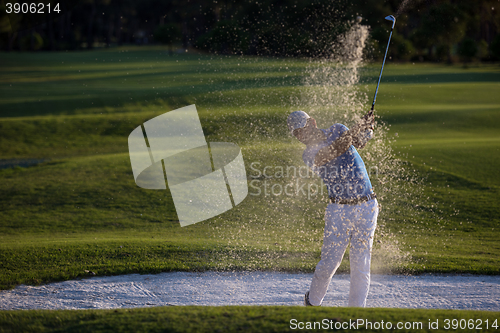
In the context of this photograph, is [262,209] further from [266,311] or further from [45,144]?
[45,144]

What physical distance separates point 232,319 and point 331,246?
1.19m

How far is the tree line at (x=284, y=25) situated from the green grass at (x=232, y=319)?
422 cm

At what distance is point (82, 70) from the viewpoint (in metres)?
40.1

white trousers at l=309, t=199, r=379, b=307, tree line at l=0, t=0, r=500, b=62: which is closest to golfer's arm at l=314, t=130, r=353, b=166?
white trousers at l=309, t=199, r=379, b=307

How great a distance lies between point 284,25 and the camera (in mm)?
31078

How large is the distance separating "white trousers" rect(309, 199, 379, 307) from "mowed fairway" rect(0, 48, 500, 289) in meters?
2.02

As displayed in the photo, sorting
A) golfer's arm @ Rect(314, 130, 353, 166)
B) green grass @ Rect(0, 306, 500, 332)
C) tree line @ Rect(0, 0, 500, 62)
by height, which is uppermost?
tree line @ Rect(0, 0, 500, 62)

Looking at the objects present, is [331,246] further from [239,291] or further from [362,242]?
[239,291]

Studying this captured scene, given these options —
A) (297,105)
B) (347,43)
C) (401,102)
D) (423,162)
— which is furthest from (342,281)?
(401,102)

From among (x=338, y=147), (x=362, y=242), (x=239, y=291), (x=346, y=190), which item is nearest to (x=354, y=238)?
(x=362, y=242)

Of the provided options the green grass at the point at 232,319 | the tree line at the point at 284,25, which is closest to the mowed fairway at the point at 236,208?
the tree line at the point at 284,25

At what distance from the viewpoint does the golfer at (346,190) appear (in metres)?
4.59

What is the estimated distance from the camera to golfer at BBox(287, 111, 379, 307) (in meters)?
4.59

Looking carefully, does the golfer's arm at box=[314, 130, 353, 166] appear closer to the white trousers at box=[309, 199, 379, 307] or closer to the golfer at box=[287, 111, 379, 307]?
the golfer at box=[287, 111, 379, 307]
